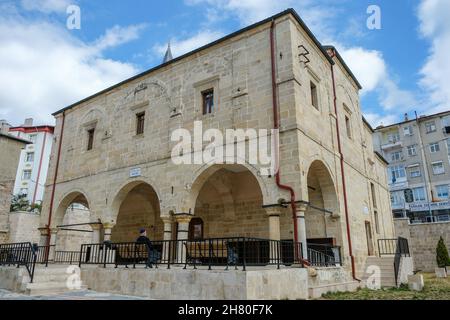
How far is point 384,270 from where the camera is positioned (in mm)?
11555

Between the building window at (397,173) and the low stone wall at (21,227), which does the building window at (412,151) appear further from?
the low stone wall at (21,227)

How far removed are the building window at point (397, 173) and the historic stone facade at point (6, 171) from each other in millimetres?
31024

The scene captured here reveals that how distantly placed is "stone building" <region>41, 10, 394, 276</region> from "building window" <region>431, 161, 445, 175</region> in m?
18.1

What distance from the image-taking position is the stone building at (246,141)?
1004 centimetres

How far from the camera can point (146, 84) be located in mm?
13742

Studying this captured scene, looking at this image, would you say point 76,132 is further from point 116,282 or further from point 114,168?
point 116,282

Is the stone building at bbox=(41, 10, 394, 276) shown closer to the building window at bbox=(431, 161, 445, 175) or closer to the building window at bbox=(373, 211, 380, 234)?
the building window at bbox=(373, 211, 380, 234)

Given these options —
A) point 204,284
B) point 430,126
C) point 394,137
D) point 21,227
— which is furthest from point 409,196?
point 21,227

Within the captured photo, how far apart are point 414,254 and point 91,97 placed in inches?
805

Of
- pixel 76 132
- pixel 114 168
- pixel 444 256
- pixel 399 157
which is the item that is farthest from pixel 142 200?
pixel 399 157

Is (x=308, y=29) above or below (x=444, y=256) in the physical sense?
above

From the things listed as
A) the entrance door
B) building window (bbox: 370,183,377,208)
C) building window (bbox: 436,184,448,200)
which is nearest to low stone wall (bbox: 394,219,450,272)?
building window (bbox: 370,183,377,208)

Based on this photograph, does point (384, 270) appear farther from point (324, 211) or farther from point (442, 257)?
point (442, 257)

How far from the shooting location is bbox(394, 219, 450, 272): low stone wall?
20.4 meters
